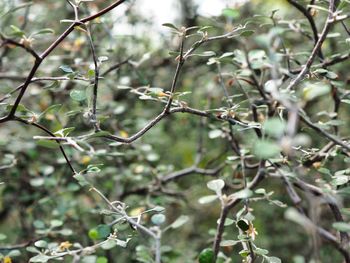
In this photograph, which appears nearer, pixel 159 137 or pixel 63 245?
pixel 63 245

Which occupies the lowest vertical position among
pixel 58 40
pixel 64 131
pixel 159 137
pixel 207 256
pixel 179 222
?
pixel 159 137

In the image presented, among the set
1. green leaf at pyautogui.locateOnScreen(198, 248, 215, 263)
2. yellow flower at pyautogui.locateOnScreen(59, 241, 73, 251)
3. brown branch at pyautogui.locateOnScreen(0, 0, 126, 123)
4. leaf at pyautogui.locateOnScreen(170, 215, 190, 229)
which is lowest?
leaf at pyautogui.locateOnScreen(170, 215, 190, 229)

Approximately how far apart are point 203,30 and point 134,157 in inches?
32.9

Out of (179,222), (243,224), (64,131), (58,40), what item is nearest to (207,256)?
(243,224)

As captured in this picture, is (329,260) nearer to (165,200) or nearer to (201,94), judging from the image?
(165,200)

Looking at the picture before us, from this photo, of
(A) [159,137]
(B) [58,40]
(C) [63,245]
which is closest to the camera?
(B) [58,40]

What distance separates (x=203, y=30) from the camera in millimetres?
874

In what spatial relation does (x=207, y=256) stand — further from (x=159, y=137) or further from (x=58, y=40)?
(x=159, y=137)

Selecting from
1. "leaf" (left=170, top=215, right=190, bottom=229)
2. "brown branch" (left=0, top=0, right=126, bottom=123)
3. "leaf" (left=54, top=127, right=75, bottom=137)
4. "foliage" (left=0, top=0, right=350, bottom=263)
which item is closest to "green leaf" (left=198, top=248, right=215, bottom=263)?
"foliage" (left=0, top=0, right=350, bottom=263)

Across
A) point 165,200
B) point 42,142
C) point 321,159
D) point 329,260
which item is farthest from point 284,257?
point 42,142

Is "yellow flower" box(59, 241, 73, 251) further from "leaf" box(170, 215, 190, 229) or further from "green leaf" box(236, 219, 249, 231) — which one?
"green leaf" box(236, 219, 249, 231)

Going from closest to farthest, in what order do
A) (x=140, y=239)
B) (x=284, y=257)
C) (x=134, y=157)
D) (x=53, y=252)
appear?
(x=53, y=252), (x=140, y=239), (x=134, y=157), (x=284, y=257)

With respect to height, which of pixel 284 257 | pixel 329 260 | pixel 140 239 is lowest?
pixel 284 257

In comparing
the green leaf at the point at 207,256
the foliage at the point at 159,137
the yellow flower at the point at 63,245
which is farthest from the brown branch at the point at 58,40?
the green leaf at the point at 207,256
